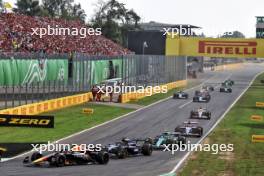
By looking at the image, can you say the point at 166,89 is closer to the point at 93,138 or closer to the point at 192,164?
the point at 93,138

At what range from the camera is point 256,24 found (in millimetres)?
85125

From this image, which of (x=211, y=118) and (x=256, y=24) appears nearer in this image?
(x=211, y=118)

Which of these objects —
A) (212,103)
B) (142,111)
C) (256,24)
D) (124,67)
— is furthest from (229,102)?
(256,24)

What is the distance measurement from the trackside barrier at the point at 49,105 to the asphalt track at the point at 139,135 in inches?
210

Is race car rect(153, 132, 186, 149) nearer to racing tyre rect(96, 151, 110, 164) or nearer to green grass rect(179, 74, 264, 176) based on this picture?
green grass rect(179, 74, 264, 176)

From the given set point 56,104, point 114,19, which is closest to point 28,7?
point 114,19

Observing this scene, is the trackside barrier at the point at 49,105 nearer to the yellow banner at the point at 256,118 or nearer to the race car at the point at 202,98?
the race car at the point at 202,98

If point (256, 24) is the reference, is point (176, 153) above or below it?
below

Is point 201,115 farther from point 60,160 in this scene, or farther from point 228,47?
point 228,47

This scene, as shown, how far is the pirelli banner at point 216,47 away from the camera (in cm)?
8319

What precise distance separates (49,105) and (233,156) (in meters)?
20.6

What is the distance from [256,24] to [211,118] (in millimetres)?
40944

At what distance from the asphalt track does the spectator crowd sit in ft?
44.2

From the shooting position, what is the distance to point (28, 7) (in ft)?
386
